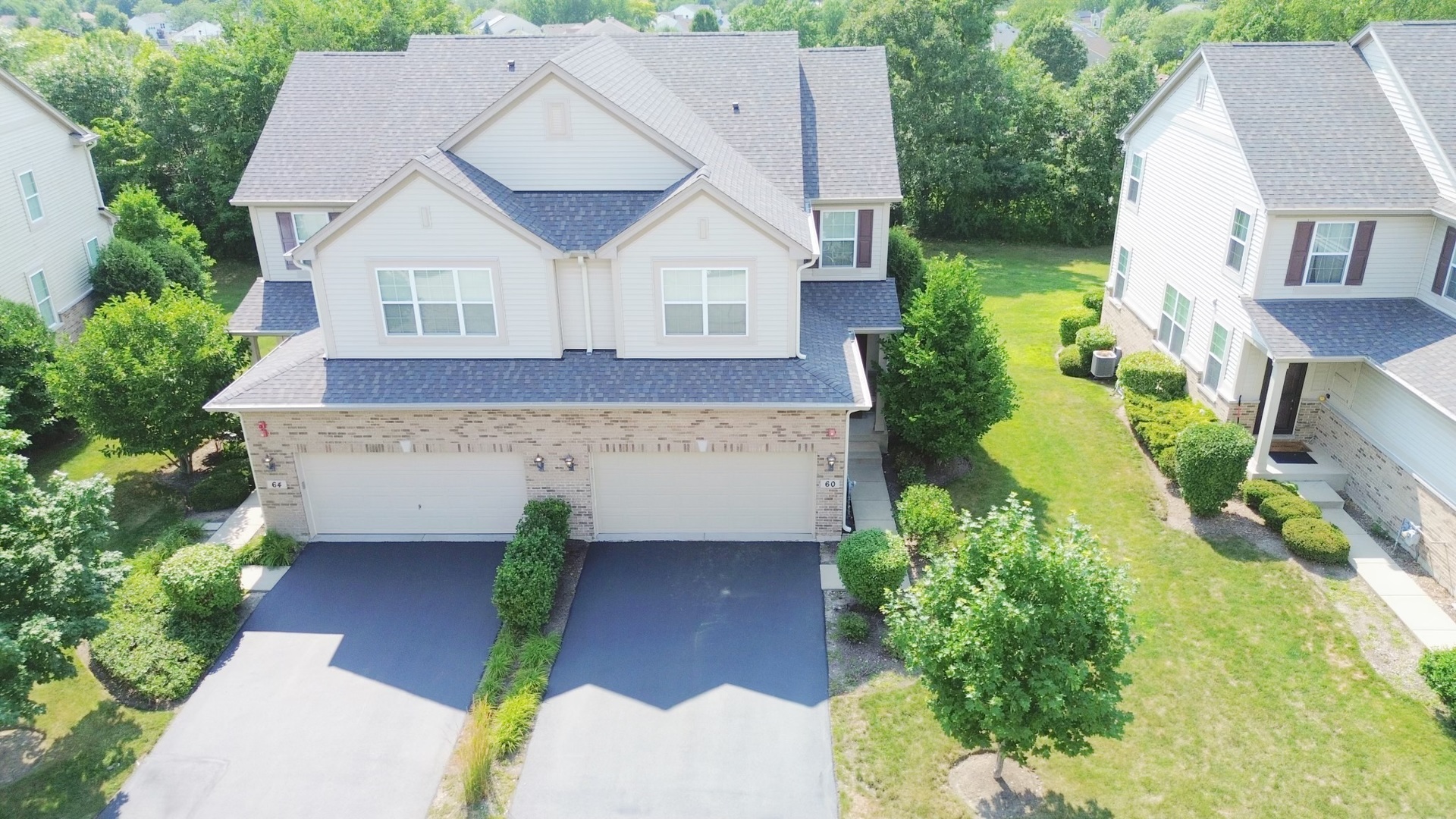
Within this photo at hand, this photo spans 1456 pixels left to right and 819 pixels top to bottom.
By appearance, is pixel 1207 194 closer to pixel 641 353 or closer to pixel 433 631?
pixel 641 353

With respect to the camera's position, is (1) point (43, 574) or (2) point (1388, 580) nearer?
(1) point (43, 574)

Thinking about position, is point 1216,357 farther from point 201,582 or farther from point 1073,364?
point 201,582

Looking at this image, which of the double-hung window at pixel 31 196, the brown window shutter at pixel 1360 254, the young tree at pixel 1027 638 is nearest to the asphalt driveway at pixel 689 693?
the young tree at pixel 1027 638

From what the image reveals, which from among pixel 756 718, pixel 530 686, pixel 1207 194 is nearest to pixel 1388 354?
pixel 1207 194

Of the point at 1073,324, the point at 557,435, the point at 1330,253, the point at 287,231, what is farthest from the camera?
the point at 1073,324

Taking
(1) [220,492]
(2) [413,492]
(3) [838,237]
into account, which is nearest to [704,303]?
(3) [838,237]

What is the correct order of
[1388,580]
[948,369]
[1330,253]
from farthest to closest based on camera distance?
[1330,253] < [948,369] < [1388,580]

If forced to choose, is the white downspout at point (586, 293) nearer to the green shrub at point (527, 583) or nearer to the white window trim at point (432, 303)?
the white window trim at point (432, 303)
